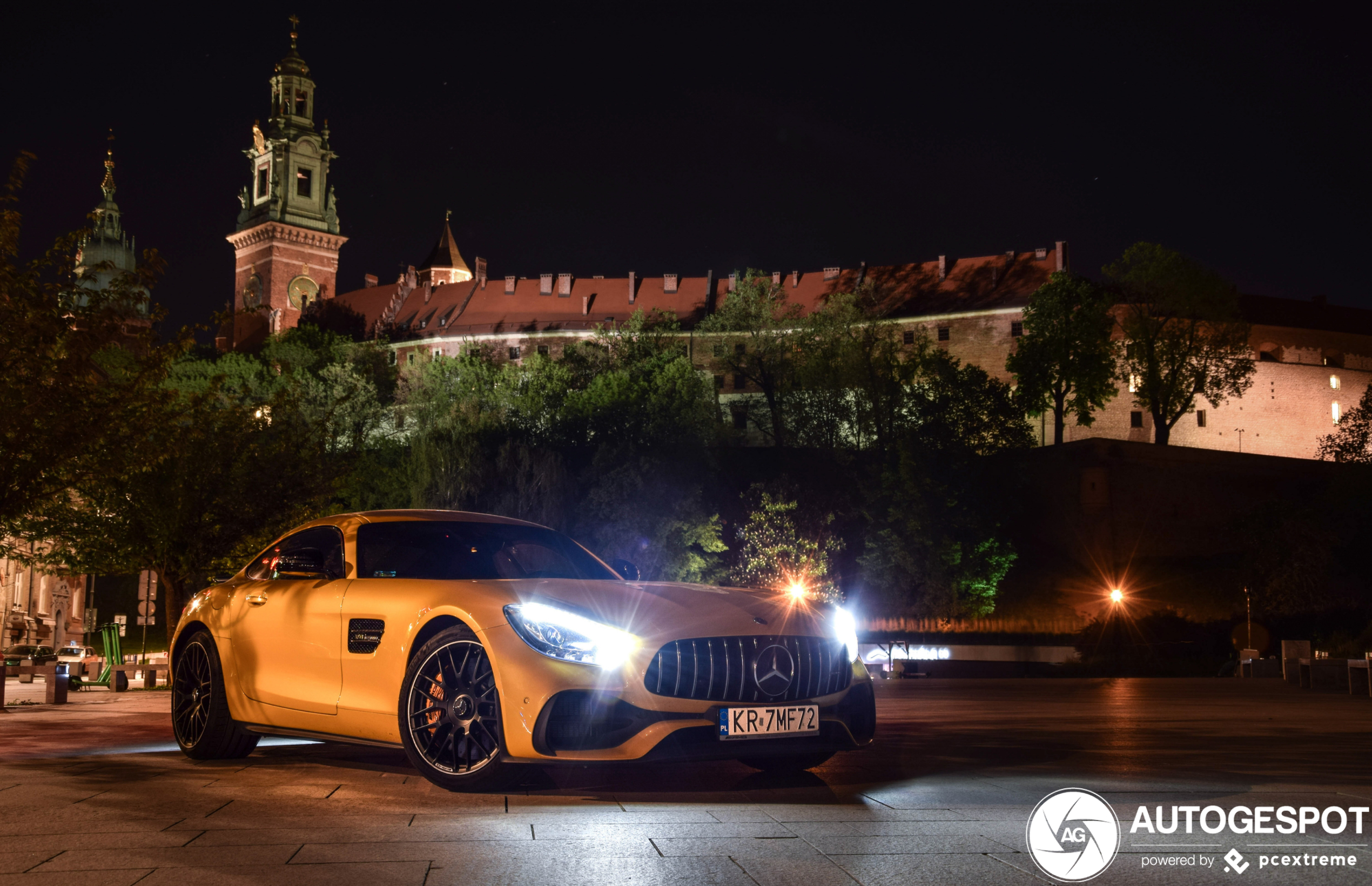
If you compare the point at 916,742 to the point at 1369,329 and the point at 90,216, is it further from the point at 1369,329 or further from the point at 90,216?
the point at 1369,329

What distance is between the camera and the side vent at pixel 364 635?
723 cm

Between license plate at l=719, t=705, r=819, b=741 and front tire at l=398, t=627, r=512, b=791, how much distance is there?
3.77 feet

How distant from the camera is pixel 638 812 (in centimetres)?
616

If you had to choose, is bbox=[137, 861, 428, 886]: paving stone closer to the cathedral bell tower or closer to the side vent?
the side vent

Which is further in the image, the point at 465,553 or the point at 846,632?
the point at 465,553

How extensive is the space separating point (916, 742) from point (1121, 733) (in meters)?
2.29

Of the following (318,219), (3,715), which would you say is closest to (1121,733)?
(3,715)

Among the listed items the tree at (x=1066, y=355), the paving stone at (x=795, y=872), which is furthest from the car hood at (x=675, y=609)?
the tree at (x=1066, y=355)

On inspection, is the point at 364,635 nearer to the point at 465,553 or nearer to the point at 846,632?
the point at 465,553

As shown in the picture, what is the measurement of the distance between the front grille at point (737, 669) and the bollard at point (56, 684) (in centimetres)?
1223

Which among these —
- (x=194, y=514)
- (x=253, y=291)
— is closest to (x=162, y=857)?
(x=194, y=514)

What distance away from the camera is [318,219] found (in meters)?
110
